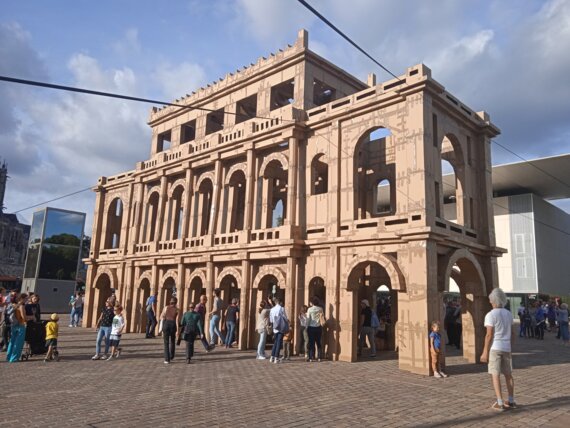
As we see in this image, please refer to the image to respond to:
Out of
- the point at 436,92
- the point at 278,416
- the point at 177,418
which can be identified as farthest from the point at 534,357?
the point at 177,418

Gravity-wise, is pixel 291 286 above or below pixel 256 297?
above

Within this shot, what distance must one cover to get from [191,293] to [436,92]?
14737 mm

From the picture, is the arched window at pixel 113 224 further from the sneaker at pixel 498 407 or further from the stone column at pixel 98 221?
the sneaker at pixel 498 407

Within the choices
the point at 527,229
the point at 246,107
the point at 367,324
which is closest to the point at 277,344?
the point at 367,324

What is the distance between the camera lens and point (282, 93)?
2305cm

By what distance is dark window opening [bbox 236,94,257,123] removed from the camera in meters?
23.4

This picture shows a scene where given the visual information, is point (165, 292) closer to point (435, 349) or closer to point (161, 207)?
point (161, 207)

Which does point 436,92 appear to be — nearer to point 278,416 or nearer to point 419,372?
point 419,372

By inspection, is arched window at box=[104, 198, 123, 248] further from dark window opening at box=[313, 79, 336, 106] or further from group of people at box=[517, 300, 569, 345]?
group of people at box=[517, 300, 569, 345]

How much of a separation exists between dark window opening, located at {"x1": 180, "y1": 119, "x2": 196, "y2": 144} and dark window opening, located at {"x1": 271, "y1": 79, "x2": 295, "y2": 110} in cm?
599

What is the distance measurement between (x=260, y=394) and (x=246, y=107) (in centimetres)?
1805

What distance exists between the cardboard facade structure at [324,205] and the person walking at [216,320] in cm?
101

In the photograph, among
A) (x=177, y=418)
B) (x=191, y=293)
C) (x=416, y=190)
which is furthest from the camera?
(x=191, y=293)

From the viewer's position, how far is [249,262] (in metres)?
19.0
